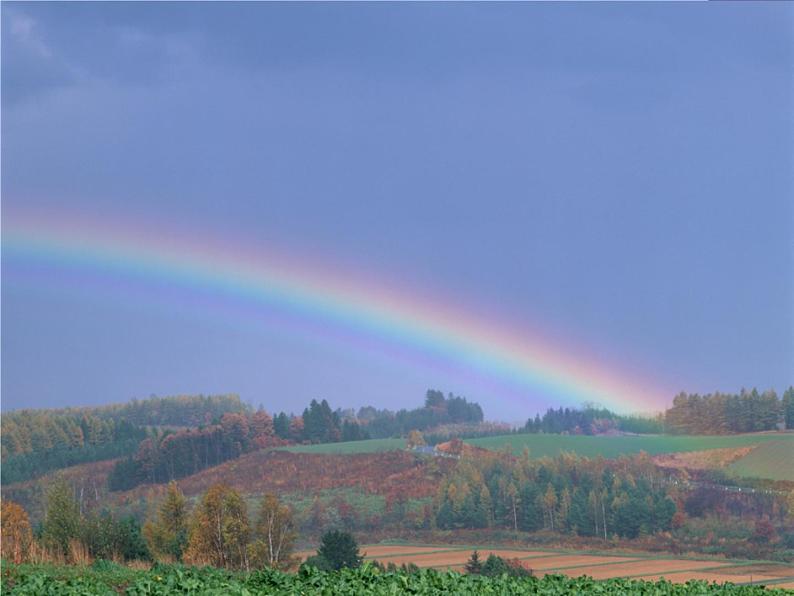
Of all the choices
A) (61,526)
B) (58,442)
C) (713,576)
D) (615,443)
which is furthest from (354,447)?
(61,526)

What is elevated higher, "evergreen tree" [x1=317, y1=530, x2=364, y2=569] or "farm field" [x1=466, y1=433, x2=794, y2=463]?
"farm field" [x1=466, y1=433, x2=794, y2=463]

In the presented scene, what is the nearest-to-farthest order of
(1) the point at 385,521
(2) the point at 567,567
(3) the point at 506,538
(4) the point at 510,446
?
(2) the point at 567,567, (3) the point at 506,538, (1) the point at 385,521, (4) the point at 510,446

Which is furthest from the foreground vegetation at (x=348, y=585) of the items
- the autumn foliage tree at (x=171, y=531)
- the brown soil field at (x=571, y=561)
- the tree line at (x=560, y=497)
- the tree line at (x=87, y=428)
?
the tree line at (x=87, y=428)

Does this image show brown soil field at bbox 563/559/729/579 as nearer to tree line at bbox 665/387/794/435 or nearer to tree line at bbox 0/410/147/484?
tree line at bbox 665/387/794/435

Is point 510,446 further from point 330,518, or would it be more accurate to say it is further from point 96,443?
point 96,443

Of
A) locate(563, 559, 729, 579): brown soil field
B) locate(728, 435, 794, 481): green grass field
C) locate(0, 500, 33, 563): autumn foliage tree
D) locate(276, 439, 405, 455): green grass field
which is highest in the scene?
locate(276, 439, 405, 455): green grass field

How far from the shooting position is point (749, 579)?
3127 centimetres

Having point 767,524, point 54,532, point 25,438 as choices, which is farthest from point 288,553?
point 25,438

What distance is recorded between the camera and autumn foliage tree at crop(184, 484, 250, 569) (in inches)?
1117

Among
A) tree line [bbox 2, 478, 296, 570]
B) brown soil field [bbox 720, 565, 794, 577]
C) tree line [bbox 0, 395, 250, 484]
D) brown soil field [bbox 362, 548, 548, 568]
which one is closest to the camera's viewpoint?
tree line [bbox 2, 478, 296, 570]

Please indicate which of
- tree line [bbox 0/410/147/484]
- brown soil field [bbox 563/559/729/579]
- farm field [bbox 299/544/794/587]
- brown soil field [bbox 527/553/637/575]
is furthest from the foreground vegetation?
tree line [bbox 0/410/147/484]

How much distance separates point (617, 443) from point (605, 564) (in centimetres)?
844

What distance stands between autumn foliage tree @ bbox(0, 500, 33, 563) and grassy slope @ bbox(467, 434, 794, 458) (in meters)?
18.0

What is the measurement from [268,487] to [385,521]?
5.72 metres
